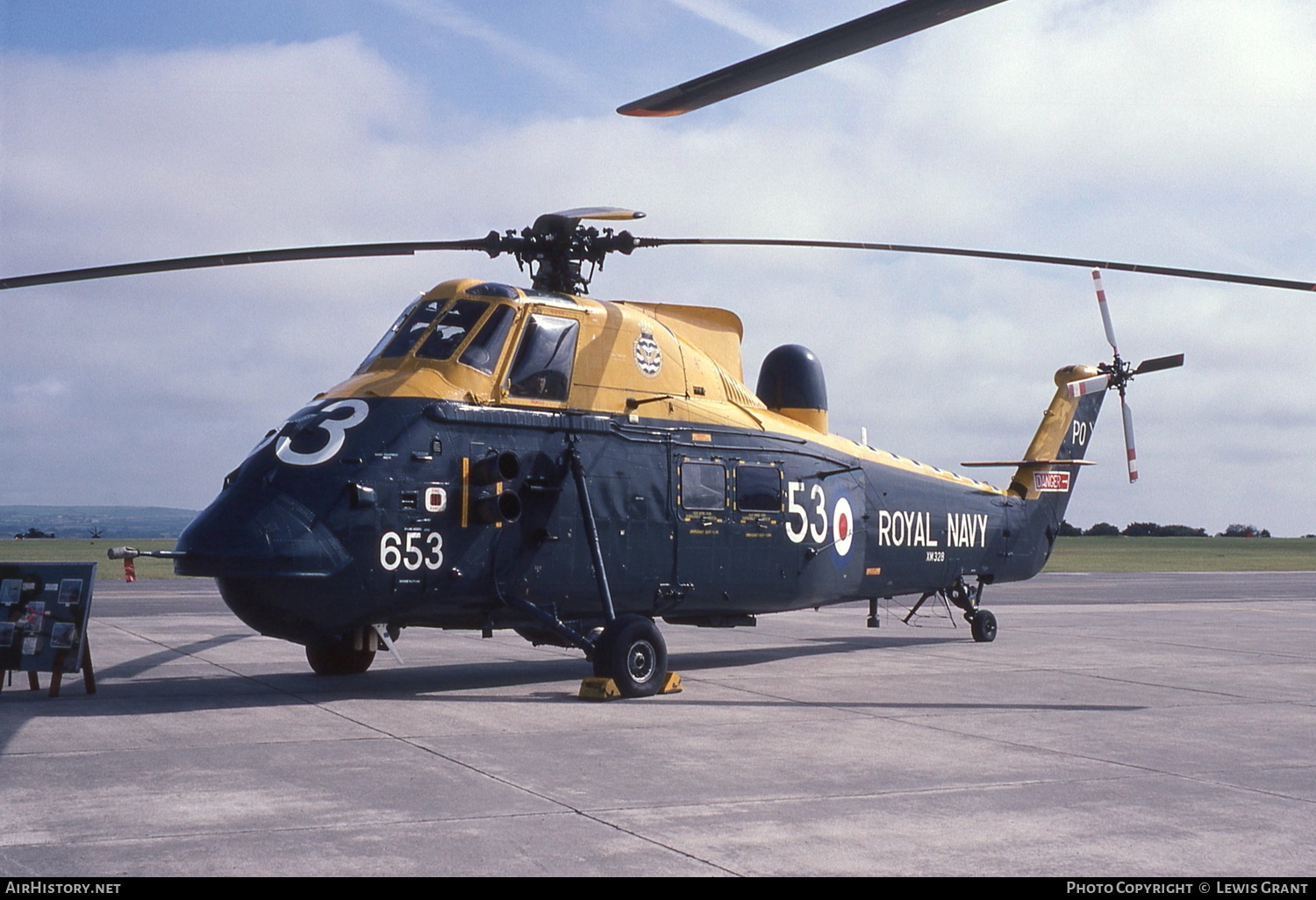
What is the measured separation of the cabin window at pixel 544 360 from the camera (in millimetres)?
13719

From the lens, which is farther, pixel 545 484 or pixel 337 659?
pixel 337 659

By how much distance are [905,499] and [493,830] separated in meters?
12.6

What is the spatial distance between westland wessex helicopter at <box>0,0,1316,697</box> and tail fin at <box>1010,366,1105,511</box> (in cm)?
586

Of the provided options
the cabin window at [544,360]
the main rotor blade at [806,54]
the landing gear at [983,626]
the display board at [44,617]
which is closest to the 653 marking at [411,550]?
the cabin window at [544,360]

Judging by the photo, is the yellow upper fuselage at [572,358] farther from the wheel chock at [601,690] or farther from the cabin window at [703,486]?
the wheel chock at [601,690]

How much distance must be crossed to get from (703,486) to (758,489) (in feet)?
3.11

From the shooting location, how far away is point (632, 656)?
13.2m

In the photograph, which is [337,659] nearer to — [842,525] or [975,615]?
[842,525]

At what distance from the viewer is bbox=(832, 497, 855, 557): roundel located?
670 inches

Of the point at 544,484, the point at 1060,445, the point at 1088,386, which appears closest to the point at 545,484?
the point at 544,484

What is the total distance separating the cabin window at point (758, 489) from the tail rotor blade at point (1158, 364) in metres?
9.92

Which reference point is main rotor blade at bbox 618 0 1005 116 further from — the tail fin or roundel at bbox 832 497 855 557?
the tail fin
